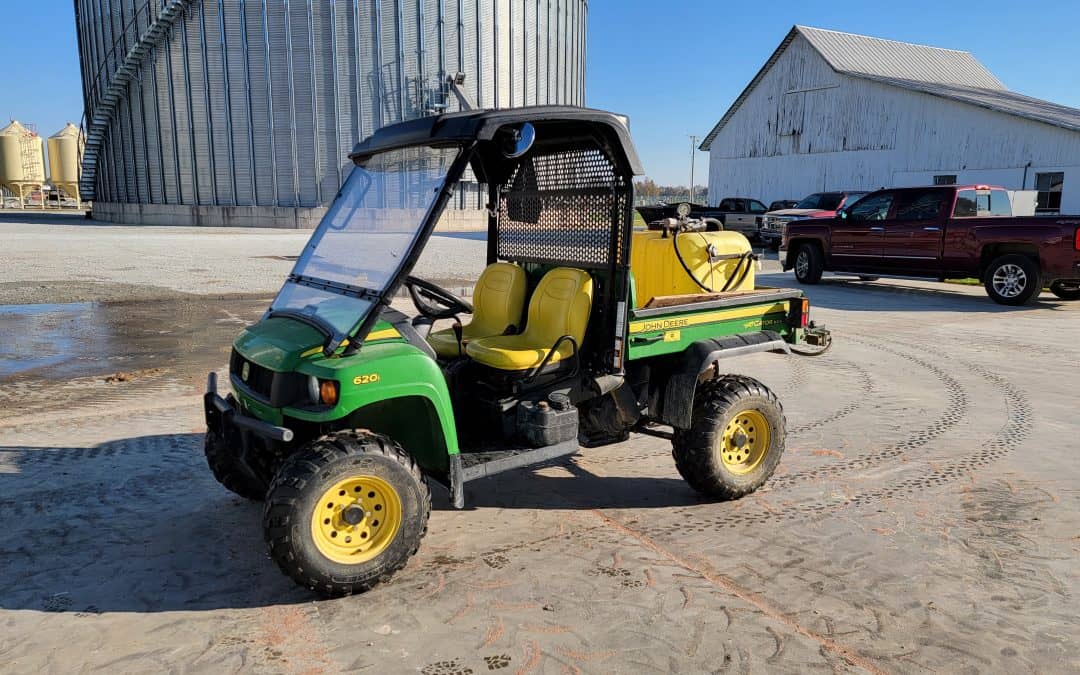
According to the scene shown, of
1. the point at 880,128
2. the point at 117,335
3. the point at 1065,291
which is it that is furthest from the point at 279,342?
the point at 880,128

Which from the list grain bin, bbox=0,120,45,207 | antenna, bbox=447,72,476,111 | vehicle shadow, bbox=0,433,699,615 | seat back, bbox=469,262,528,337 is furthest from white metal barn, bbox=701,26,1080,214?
grain bin, bbox=0,120,45,207

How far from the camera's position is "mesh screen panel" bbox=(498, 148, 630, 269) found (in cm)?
437

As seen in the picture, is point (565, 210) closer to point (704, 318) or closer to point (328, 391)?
point (704, 318)

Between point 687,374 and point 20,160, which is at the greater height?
point 20,160

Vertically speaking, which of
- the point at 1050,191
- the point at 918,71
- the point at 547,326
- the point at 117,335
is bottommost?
the point at 117,335

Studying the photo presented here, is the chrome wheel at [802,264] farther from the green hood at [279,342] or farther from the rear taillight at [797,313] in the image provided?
the green hood at [279,342]

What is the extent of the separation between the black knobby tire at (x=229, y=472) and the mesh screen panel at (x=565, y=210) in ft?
7.03

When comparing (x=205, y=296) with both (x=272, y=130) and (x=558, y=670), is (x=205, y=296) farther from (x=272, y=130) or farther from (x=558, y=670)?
(x=272, y=130)

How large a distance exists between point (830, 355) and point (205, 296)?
9729mm

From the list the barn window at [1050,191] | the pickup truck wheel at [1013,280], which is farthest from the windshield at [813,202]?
the pickup truck wheel at [1013,280]

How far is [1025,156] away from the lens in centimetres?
2655

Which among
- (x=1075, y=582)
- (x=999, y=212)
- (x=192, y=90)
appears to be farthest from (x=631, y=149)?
(x=192, y=90)

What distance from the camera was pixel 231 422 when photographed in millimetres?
3717

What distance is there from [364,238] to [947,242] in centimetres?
1239
